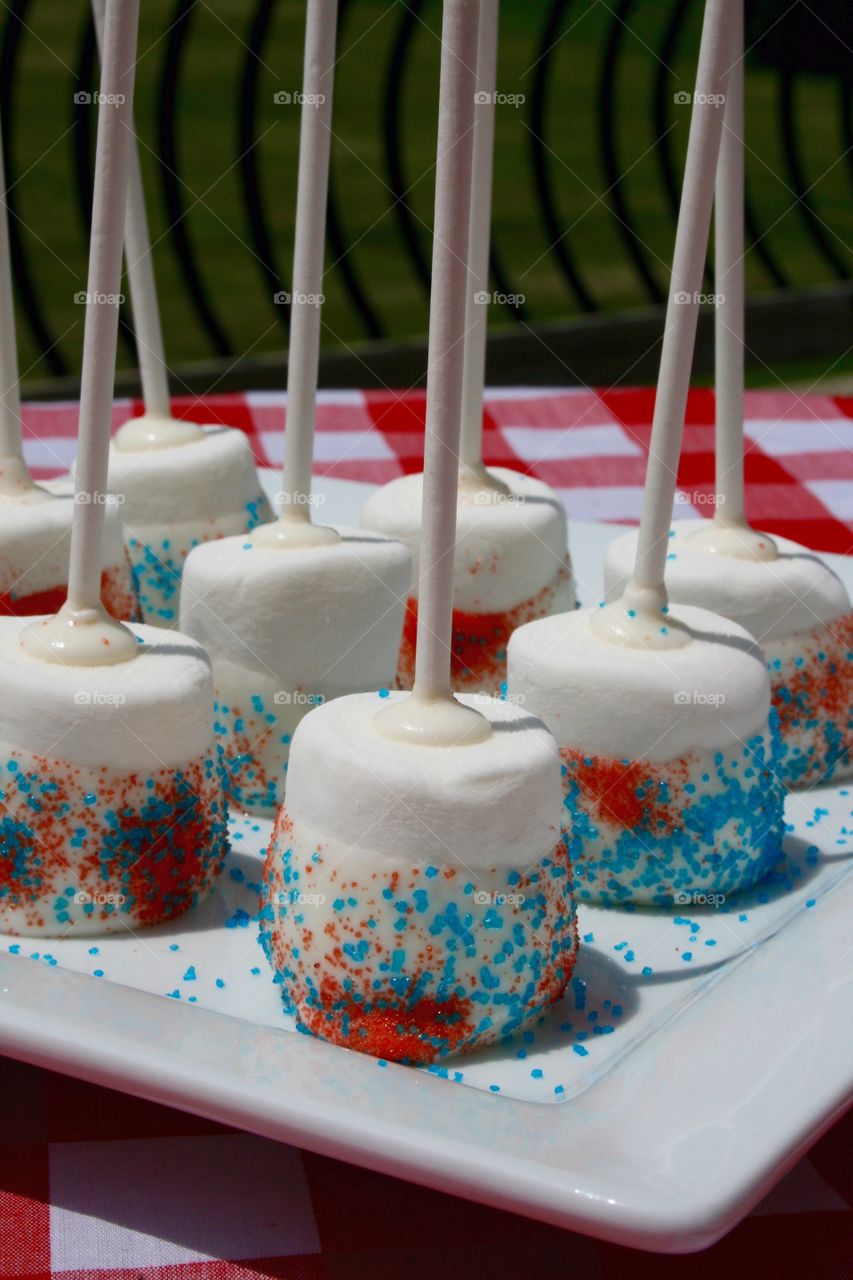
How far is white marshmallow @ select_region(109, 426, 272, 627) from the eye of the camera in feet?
5.16

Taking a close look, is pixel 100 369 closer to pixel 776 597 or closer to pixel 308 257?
pixel 308 257

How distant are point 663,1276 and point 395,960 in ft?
0.74

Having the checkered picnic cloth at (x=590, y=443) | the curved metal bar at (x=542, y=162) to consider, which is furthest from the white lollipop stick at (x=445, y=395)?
the curved metal bar at (x=542, y=162)

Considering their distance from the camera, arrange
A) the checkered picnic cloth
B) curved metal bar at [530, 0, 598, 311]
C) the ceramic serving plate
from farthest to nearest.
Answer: curved metal bar at [530, 0, 598, 311], the checkered picnic cloth, the ceramic serving plate

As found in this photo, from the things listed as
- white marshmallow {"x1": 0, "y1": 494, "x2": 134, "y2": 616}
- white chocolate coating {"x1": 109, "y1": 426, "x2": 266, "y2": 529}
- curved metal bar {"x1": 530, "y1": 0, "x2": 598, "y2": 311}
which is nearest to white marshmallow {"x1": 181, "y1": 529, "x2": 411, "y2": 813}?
white marshmallow {"x1": 0, "y1": 494, "x2": 134, "y2": 616}

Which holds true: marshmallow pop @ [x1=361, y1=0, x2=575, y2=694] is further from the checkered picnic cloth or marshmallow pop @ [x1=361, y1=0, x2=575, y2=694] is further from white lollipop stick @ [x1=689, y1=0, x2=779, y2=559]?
the checkered picnic cloth

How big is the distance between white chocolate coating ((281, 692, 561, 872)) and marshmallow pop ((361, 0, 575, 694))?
1.44ft

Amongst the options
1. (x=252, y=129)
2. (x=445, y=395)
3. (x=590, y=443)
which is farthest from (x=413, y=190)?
(x=445, y=395)

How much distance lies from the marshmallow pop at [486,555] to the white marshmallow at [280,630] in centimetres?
12

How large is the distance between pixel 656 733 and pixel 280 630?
293 mm

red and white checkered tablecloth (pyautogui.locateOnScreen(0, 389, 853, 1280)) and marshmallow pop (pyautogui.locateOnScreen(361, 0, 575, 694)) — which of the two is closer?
red and white checkered tablecloth (pyautogui.locateOnScreen(0, 389, 853, 1280))

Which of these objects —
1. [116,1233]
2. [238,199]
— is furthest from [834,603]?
[238,199]

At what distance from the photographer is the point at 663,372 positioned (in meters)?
1.11

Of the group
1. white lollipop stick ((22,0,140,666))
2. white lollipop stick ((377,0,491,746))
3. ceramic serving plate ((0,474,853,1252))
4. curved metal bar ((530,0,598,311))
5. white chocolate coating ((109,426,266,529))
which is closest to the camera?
ceramic serving plate ((0,474,853,1252))
